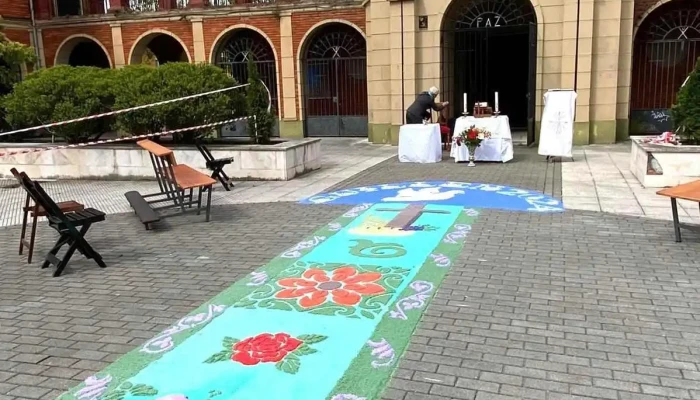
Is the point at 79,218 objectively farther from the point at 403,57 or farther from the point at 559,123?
the point at 403,57

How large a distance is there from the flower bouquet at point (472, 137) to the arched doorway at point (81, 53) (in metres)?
14.2

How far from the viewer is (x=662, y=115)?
52.4 feet

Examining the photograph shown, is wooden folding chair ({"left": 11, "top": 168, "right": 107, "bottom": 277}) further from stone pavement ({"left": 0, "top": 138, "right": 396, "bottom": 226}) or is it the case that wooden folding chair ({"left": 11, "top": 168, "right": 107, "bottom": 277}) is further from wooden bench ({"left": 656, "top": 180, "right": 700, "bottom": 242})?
wooden bench ({"left": 656, "top": 180, "right": 700, "bottom": 242})

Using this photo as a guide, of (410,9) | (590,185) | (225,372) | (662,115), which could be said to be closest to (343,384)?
(225,372)

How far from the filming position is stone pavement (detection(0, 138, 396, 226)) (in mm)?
9391

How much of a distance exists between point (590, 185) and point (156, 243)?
665 cm

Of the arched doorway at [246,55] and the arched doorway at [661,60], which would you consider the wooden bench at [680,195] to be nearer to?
the arched doorway at [661,60]

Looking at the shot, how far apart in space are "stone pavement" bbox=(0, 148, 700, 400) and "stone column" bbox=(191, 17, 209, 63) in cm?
1266

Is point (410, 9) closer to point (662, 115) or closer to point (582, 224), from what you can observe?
point (662, 115)

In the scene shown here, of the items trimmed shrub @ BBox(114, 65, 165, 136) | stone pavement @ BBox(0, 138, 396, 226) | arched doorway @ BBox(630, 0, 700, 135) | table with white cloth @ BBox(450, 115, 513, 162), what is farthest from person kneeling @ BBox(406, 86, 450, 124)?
arched doorway @ BBox(630, 0, 700, 135)

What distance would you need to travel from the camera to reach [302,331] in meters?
4.33

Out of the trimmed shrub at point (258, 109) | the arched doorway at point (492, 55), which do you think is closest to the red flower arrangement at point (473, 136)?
the arched doorway at point (492, 55)

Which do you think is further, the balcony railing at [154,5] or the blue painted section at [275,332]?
the balcony railing at [154,5]

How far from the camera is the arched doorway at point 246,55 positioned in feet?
63.8
